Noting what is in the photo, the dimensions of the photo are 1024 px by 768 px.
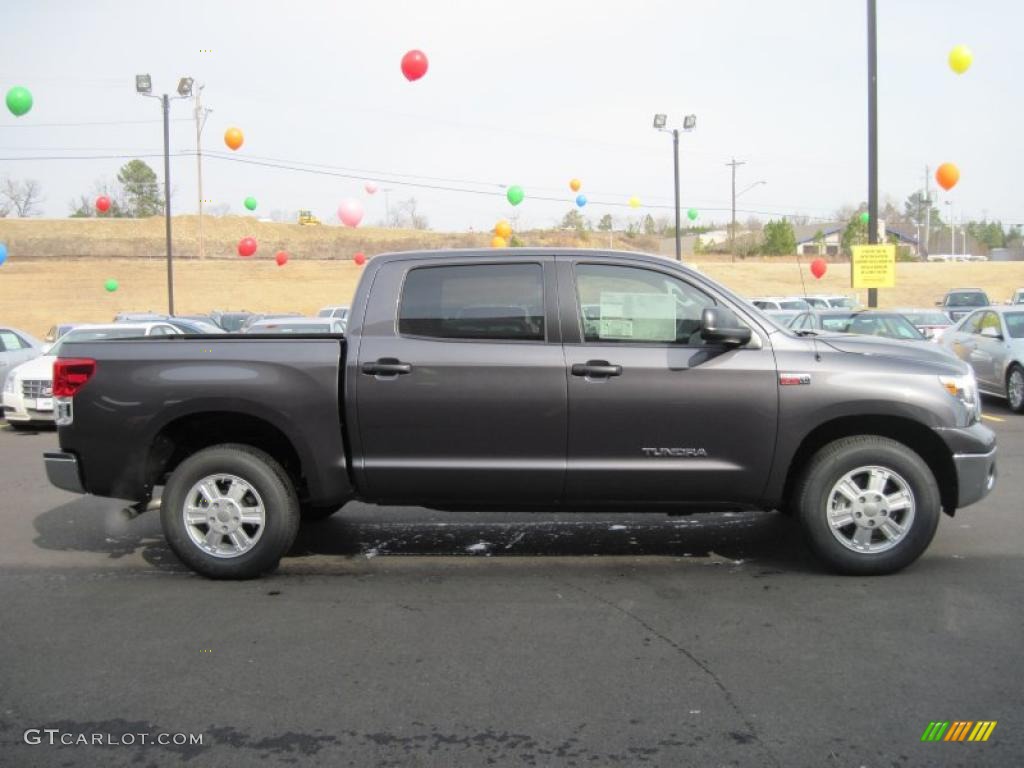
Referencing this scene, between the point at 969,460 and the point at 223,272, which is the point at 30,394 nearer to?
the point at 969,460

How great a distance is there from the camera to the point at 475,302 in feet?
17.9

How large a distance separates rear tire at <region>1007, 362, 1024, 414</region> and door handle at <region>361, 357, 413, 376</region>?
10624mm

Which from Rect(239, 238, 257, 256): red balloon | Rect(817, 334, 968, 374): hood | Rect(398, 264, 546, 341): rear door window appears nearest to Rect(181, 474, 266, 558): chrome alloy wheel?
Rect(398, 264, 546, 341): rear door window

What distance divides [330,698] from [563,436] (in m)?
2.05

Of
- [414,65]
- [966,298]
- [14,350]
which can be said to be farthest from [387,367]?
[966,298]

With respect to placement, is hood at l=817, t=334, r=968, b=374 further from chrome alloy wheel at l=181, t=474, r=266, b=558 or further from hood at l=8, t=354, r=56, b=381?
hood at l=8, t=354, r=56, b=381

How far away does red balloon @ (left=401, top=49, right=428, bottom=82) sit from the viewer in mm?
20094

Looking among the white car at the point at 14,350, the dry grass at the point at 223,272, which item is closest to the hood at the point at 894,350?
the white car at the point at 14,350

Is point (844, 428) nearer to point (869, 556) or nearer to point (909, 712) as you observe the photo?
point (869, 556)

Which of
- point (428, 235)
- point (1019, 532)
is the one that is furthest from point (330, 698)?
point (428, 235)

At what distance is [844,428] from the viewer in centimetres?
540

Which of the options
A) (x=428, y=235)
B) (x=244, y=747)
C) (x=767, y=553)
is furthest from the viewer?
(x=428, y=235)

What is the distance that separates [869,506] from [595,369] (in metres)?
1.76
